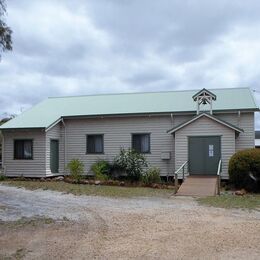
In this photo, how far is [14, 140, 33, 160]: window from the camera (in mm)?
27734

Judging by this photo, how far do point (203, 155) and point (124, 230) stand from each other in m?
14.7

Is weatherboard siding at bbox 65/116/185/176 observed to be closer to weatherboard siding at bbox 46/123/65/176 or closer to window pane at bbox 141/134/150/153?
window pane at bbox 141/134/150/153

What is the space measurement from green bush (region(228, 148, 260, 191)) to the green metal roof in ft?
14.9

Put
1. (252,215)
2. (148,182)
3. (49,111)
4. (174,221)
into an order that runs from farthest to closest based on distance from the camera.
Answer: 1. (49,111)
2. (148,182)
3. (252,215)
4. (174,221)

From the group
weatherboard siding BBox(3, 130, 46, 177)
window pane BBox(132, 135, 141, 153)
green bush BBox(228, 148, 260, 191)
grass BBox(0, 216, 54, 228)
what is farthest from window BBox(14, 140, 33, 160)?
grass BBox(0, 216, 54, 228)

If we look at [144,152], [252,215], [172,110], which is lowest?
[252,215]

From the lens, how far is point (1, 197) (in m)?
18.5

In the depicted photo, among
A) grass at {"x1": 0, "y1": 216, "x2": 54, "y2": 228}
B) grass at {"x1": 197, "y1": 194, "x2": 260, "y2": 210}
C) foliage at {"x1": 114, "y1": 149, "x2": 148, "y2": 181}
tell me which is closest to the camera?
grass at {"x1": 0, "y1": 216, "x2": 54, "y2": 228}

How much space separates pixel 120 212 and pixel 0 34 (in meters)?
6.60

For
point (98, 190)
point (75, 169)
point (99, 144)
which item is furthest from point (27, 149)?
point (98, 190)

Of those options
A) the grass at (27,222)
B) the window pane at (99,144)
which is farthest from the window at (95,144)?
the grass at (27,222)

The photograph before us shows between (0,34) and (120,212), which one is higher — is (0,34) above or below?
above

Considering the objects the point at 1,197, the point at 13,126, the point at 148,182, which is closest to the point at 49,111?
the point at 13,126

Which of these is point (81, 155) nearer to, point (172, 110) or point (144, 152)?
point (144, 152)
